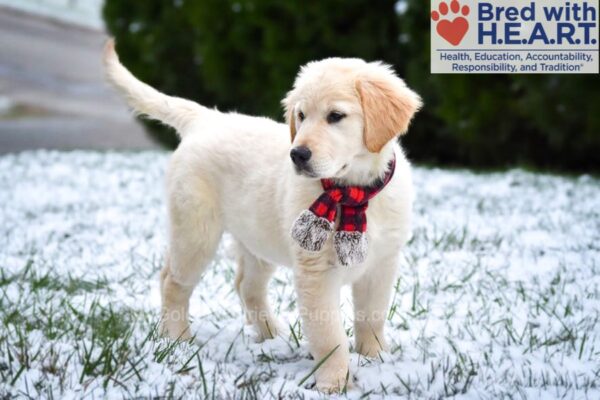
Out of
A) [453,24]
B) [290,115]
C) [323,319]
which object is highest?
[453,24]

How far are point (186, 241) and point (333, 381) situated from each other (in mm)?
959

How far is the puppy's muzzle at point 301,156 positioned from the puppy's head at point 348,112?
0.07 ft

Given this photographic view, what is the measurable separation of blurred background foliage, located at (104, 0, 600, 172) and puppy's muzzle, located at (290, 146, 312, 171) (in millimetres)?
5164

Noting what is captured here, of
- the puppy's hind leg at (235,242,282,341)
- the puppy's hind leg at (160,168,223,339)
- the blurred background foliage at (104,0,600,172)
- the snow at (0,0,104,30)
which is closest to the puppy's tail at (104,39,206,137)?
the puppy's hind leg at (160,168,223,339)

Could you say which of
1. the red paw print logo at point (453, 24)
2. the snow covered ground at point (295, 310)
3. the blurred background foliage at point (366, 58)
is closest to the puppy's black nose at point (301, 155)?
the snow covered ground at point (295, 310)

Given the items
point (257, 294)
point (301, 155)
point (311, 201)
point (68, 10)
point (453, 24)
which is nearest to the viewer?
point (301, 155)

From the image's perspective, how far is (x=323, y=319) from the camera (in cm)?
266

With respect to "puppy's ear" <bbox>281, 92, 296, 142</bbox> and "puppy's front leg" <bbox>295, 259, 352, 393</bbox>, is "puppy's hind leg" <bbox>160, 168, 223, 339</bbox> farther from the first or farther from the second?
"puppy's front leg" <bbox>295, 259, 352, 393</bbox>

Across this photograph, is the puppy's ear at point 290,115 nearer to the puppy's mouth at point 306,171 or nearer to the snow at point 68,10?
the puppy's mouth at point 306,171

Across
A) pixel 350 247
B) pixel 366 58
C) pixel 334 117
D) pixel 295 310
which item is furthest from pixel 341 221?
pixel 366 58

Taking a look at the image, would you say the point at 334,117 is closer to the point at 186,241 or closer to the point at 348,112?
the point at 348,112

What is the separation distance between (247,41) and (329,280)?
7.07 m

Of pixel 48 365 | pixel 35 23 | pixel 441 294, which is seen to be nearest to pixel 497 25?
pixel 441 294

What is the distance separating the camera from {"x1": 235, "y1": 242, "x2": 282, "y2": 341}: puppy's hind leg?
3303mm
